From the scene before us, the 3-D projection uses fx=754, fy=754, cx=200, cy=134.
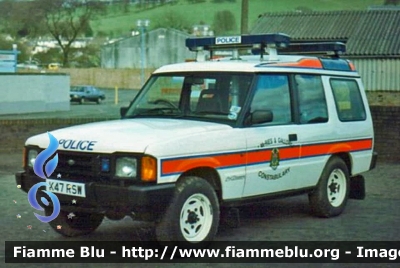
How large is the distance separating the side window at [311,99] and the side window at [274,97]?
25 centimetres

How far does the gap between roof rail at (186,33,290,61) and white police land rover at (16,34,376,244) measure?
14mm

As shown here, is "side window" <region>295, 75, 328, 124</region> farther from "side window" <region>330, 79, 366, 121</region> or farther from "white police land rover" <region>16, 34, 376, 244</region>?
"side window" <region>330, 79, 366, 121</region>

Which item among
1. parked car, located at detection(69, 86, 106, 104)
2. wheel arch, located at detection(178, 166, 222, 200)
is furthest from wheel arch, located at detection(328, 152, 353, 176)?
parked car, located at detection(69, 86, 106, 104)

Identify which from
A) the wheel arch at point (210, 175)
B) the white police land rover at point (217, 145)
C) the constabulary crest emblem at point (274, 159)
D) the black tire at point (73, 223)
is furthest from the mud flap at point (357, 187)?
the black tire at point (73, 223)

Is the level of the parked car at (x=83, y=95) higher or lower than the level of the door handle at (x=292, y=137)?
lower

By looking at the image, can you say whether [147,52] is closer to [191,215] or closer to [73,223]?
[73,223]

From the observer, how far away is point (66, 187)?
735 centimetres

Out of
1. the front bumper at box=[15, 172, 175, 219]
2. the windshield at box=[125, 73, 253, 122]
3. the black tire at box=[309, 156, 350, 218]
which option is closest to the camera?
the front bumper at box=[15, 172, 175, 219]

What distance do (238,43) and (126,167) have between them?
2919mm

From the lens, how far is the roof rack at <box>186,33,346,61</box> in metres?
9.12

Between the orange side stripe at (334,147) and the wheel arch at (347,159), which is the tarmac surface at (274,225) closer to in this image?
the wheel arch at (347,159)

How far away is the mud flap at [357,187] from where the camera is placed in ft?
34.3

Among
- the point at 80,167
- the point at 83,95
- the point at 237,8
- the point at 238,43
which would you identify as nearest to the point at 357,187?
the point at 238,43

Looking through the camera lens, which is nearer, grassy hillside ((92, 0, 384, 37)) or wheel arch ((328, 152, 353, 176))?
wheel arch ((328, 152, 353, 176))
